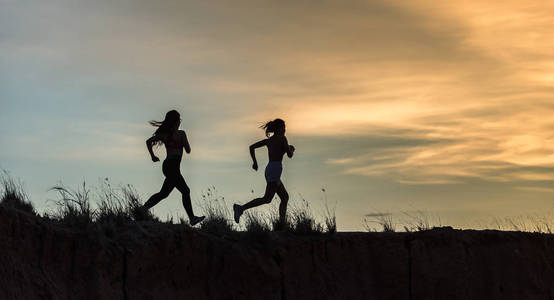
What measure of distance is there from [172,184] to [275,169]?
1796 mm

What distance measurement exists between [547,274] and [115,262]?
863 cm

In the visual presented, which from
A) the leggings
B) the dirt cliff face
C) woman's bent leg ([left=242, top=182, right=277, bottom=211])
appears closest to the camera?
the dirt cliff face

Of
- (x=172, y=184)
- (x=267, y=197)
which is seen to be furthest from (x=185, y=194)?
(x=267, y=197)

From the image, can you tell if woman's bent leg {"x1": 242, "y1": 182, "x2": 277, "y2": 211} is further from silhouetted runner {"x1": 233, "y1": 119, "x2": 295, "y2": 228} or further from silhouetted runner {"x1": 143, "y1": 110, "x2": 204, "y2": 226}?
silhouetted runner {"x1": 143, "y1": 110, "x2": 204, "y2": 226}

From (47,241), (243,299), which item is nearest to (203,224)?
(243,299)

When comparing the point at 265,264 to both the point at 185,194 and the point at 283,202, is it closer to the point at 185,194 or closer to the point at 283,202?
the point at 283,202

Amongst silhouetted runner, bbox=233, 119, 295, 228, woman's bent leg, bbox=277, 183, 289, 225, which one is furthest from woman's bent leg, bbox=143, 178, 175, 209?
woman's bent leg, bbox=277, 183, 289, 225

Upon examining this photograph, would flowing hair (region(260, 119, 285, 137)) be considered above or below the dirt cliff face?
above

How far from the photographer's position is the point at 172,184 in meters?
14.6

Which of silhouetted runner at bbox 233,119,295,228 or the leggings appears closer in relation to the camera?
the leggings

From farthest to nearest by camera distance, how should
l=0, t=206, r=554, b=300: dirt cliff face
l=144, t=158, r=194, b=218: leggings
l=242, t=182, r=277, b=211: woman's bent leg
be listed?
l=242, t=182, r=277, b=211: woman's bent leg < l=144, t=158, r=194, b=218: leggings < l=0, t=206, r=554, b=300: dirt cliff face

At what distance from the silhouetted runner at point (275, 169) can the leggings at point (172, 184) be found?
907 millimetres

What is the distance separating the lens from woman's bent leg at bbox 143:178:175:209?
1465 centimetres

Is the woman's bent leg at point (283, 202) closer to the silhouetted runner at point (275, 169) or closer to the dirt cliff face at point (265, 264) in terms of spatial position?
the silhouetted runner at point (275, 169)
